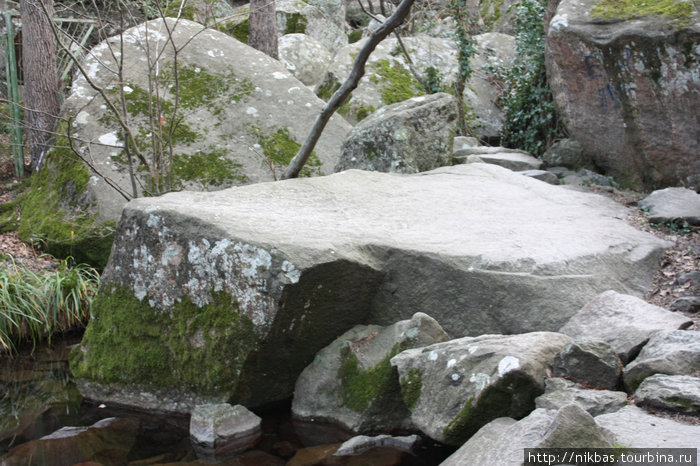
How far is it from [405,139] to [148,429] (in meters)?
3.90

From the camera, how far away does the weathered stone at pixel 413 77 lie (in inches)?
357

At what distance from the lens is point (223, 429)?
136 inches

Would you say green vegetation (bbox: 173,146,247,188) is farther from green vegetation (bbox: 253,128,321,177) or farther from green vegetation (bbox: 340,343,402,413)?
green vegetation (bbox: 340,343,402,413)

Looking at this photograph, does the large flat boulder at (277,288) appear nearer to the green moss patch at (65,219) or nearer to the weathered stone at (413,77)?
the green moss patch at (65,219)

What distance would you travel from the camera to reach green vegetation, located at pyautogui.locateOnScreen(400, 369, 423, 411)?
320cm

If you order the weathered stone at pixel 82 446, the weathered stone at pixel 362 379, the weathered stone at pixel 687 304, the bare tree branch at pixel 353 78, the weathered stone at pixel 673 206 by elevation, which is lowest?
the weathered stone at pixel 82 446

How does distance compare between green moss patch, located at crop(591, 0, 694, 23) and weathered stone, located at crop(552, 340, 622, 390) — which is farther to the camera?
green moss patch, located at crop(591, 0, 694, 23)

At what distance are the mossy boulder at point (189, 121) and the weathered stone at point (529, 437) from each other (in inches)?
161

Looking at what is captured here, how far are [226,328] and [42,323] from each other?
8.71 ft

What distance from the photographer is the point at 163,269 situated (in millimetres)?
3873

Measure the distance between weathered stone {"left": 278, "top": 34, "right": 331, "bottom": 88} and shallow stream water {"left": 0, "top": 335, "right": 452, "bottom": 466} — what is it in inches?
291

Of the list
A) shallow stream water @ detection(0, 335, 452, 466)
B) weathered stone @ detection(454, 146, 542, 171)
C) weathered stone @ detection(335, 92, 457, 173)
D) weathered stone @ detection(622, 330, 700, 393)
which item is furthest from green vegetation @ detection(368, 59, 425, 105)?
weathered stone @ detection(622, 330, 700, 393)

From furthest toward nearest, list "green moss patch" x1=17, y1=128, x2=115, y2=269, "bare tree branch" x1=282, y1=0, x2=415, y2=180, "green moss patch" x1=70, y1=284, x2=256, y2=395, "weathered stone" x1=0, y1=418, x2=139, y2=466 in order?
"green moss patch" x1=17, y1=128, x2=115, y2=269 < "bare tree branch" x1=282, y1=0, x2=415, y2=180 < "green moss patch" x1=70, y1=284, x2=256, y2=395 < "weathered stone" x1=0, y1=418, x2=139, y2=466

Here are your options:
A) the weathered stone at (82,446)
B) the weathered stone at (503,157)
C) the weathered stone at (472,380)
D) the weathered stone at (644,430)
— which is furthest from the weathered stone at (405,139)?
the weathered stone at (644,430)
